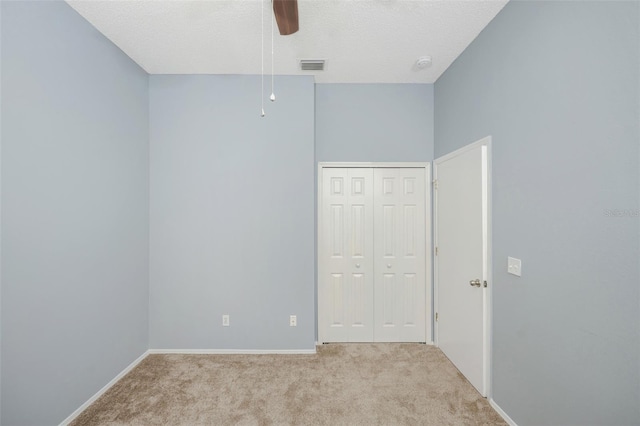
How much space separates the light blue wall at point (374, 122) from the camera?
9.01 feet

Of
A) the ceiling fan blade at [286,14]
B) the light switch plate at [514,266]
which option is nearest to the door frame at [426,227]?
the light switch plate at [514,266]

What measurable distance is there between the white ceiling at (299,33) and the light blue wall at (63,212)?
0.26 meters

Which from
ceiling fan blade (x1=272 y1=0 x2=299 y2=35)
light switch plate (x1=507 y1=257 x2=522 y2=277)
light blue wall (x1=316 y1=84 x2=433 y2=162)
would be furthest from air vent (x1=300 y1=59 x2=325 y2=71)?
light switch plate (x1=507 y1=257 x2=522 y2=277)

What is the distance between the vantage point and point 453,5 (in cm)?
165

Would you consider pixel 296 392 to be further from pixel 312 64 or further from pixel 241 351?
pixel 312 64

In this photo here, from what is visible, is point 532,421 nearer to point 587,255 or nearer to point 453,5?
point 587,255

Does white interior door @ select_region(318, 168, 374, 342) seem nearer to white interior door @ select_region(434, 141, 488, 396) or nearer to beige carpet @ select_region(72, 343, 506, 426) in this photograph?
beige carpet @ select_region(72, 343, 506, 426)

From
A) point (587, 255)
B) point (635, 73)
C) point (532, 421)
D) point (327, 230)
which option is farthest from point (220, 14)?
point (532, 421)

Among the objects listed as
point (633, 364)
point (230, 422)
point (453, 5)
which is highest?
point (453, 5)

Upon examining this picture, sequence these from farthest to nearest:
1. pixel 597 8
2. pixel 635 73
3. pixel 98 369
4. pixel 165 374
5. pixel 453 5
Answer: pixel 165 374 → pixel 98 369 → pixel 453 5 → pixel 597 8 → pixel 635 73

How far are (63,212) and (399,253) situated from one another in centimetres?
290

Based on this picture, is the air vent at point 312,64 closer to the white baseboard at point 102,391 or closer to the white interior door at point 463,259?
the white interior door at point 463,259

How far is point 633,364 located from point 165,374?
3.07m

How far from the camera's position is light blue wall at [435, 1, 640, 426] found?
1043mm
